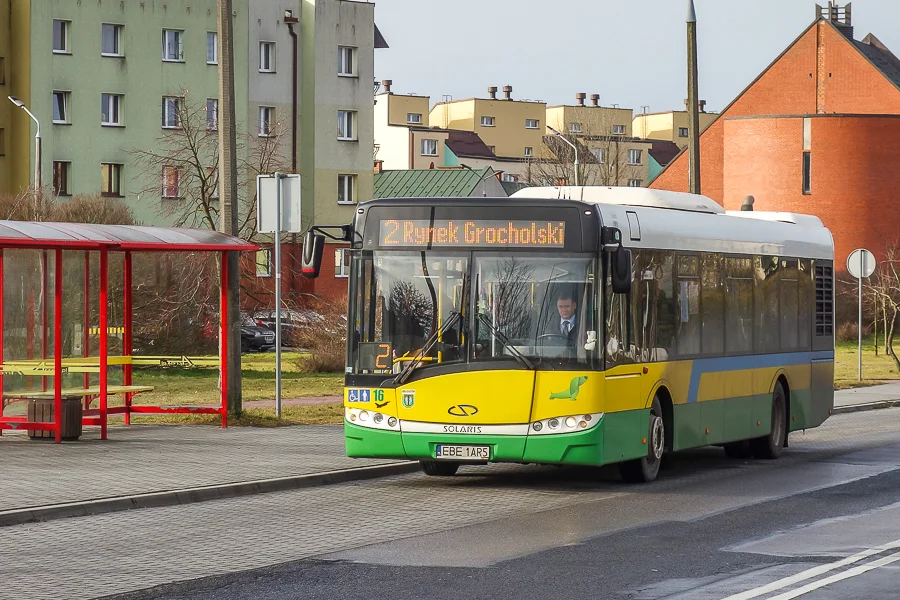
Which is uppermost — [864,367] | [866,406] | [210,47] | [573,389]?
[210,47]

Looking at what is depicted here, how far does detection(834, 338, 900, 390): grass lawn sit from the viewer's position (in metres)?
35.7

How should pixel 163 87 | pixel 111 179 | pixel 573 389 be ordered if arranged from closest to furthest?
pixel 573 389 < pixel 111 179 < pixel 163 87

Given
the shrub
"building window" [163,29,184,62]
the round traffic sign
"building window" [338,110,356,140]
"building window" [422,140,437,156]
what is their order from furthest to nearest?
"building window" [422,140,437,156] < "building window" [338,110,356,140] < "building window" [163,29,184,62] < the shrub < the round traffic sign

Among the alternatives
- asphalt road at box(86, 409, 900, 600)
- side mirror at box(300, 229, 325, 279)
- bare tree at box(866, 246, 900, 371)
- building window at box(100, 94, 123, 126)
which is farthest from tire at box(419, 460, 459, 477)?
building window at box(100, 94, 123, 126)

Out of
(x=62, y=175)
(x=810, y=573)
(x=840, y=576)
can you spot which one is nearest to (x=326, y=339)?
(x=810, y=573)

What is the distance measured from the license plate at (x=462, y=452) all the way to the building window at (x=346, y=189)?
182 ft

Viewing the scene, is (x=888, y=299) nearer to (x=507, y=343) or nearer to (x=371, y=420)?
(x=507, y=343)

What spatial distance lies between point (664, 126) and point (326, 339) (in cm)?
10014

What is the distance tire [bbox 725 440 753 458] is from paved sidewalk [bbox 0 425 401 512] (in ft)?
14.7

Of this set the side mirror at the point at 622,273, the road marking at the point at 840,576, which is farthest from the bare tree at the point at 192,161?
the road marking at the point at 840,576

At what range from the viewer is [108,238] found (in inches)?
688

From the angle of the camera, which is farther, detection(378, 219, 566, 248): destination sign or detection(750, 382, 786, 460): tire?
detection(750, 382, 786, 460): tire

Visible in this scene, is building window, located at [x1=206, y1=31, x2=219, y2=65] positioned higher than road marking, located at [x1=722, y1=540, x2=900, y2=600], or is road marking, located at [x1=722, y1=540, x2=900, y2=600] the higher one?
building window, located at [x1=206, y1=31, x2=219, y2=65]

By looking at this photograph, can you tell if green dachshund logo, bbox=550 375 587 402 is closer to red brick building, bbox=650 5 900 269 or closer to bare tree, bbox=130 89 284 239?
bare tree, bbox=130 89 284 239
